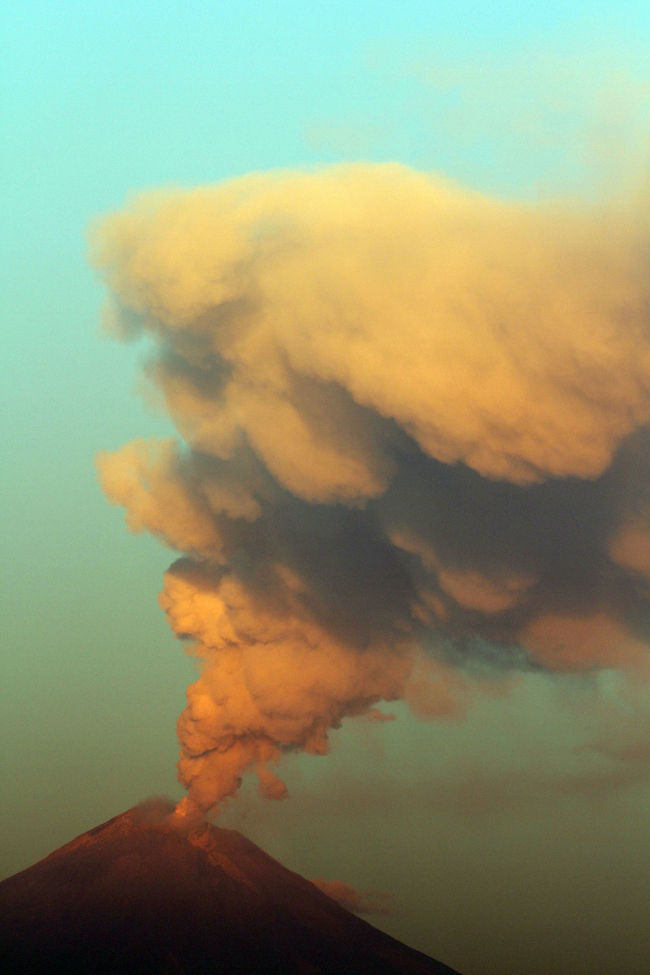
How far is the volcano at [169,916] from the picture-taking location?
43.0 metres

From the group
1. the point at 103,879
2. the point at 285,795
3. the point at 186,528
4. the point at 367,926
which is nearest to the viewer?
the point at 186,528

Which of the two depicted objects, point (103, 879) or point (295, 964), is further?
point (103, 879)

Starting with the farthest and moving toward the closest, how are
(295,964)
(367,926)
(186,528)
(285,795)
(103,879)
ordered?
1. (367,926)
2. (103,879)
3. (295,964)
4. (285,795)
5. (186,528)

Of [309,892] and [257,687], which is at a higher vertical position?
[257,687]

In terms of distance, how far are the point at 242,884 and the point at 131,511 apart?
22.9 meters

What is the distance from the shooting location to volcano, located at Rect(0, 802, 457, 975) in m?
43.0

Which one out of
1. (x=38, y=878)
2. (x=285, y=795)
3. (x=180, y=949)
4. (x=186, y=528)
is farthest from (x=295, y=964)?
(x=186, y=528)

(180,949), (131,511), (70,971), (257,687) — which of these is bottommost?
(70,971)

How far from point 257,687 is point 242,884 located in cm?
1640

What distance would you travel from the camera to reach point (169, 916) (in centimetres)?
4544

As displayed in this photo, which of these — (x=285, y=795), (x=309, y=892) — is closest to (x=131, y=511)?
Answer: (x=285, y=795)

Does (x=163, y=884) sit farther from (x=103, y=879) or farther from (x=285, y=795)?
(x=285, y=795)

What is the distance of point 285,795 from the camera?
40.6 m

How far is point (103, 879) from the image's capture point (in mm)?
46875
